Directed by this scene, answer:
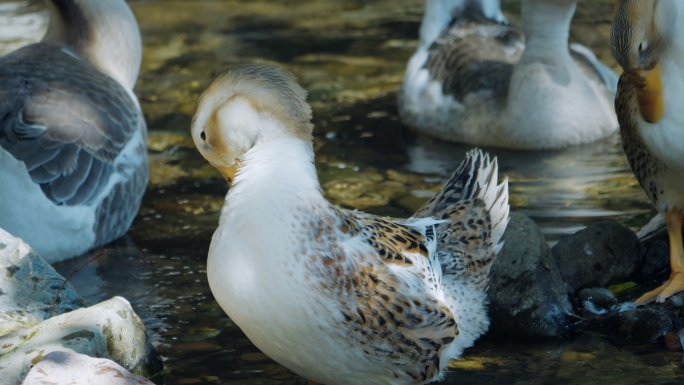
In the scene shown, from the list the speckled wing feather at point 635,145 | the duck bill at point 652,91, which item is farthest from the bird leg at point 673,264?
the duck bill at point 652,91

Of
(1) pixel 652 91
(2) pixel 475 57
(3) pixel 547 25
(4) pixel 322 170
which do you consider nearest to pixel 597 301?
(1) pixel 652 91

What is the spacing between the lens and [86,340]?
13.2 feet

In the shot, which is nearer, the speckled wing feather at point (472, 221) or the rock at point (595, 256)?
the speckled wing feather at point (472, 221)

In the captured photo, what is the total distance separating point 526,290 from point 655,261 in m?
1.03

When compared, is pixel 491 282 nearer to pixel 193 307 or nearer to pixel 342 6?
pixel 193 307

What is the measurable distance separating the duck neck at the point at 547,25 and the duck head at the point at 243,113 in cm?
413

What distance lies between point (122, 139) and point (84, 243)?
2.43 feet

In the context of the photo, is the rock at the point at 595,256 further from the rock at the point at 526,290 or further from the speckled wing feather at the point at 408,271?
the speckled wing feather at the point at 408,271

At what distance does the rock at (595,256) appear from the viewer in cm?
518

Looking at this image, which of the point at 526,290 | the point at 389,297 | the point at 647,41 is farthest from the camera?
the point at 526,290

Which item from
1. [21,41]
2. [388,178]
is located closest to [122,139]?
[388,178]

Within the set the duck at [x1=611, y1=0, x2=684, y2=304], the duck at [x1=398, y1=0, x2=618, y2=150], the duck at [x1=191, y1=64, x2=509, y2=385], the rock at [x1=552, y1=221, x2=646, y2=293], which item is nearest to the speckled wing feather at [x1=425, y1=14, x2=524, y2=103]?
the duck at [x1=398, y1=0, x2=618, y2=150]

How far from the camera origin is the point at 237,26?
35.8 feet

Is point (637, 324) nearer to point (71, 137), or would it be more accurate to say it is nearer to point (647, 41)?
point (647, 41)
